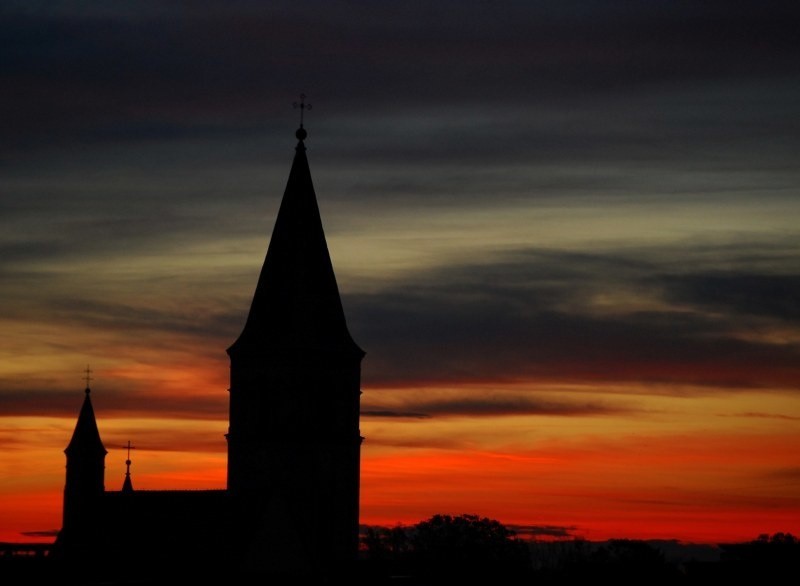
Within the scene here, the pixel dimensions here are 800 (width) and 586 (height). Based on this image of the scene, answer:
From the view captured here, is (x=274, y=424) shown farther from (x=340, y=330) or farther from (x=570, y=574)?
(x=570, y=574)

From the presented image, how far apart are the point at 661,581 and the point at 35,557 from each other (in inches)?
1481

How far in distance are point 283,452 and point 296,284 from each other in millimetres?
7936

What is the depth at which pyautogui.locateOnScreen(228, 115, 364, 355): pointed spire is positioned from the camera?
3691 inches

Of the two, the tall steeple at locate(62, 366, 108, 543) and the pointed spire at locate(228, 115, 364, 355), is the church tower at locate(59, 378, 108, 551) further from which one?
the pointed spire at locate(228, 115, 364, 355)

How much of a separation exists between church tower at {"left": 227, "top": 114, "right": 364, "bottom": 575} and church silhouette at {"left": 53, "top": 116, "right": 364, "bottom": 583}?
0.05m

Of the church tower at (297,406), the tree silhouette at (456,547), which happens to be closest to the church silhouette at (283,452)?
the church tower at (297,406)

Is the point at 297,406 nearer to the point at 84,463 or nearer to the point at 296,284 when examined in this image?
the point at 296,284

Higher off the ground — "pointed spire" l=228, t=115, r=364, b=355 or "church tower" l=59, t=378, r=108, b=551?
"pointed spire" l=228, t=115, r=364, b=355

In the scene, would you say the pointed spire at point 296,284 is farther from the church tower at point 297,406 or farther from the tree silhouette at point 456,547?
the tree silhouette at point 456,547

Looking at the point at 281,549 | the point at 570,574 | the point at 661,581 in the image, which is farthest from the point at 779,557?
the point at 281,549

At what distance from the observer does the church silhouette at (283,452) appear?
93.1 meters

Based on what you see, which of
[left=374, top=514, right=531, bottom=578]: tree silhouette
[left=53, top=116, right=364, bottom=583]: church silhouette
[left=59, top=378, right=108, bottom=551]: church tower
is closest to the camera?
[left=53, top=116, right=364, bottom=583]: church silhouette

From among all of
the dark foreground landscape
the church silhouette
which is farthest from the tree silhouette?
the church silhouette

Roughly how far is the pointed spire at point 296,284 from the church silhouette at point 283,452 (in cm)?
5
